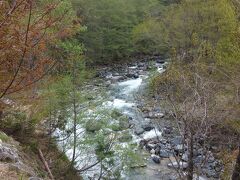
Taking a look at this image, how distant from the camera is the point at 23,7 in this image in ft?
12.4

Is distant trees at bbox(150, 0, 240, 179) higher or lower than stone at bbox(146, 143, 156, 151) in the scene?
higher

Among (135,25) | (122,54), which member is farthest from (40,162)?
(135,25)

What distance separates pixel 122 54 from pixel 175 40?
32.6 feet

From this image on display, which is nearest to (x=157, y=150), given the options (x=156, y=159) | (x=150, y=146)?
(x=150, y=146)

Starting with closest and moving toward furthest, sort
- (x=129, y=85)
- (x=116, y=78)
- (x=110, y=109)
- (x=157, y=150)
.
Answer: (x=110, y=109) < (x=157, y=150) < (x=129, y=85) < (x=116, y=78)

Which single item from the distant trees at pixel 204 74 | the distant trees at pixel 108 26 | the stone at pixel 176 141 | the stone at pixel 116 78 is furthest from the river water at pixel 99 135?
the distant trees at pixel 108 26

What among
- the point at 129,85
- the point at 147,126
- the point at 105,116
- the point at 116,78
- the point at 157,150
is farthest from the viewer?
the point at 116,78

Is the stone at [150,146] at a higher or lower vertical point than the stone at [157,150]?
higher

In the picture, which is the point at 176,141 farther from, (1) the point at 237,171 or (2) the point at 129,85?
(2) the point at 129,85

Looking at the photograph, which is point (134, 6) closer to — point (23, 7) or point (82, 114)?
point (82, 114)

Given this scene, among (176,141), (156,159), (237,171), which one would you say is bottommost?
(176,141)

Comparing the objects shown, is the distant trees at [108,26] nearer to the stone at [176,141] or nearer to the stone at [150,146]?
the stone at [176,141]

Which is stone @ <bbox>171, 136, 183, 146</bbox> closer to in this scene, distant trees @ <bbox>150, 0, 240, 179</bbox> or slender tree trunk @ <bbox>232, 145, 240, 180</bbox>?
distant trees @ <bbox>150, 0, 240, 179</bbox>

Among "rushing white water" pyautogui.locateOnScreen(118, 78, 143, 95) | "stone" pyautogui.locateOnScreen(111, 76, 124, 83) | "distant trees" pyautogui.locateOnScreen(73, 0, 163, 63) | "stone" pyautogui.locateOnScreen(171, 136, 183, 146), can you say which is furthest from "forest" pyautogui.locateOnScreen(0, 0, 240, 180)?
"distant trees" pyautogui.locateOnScreen(73, 0, 163, 63)
